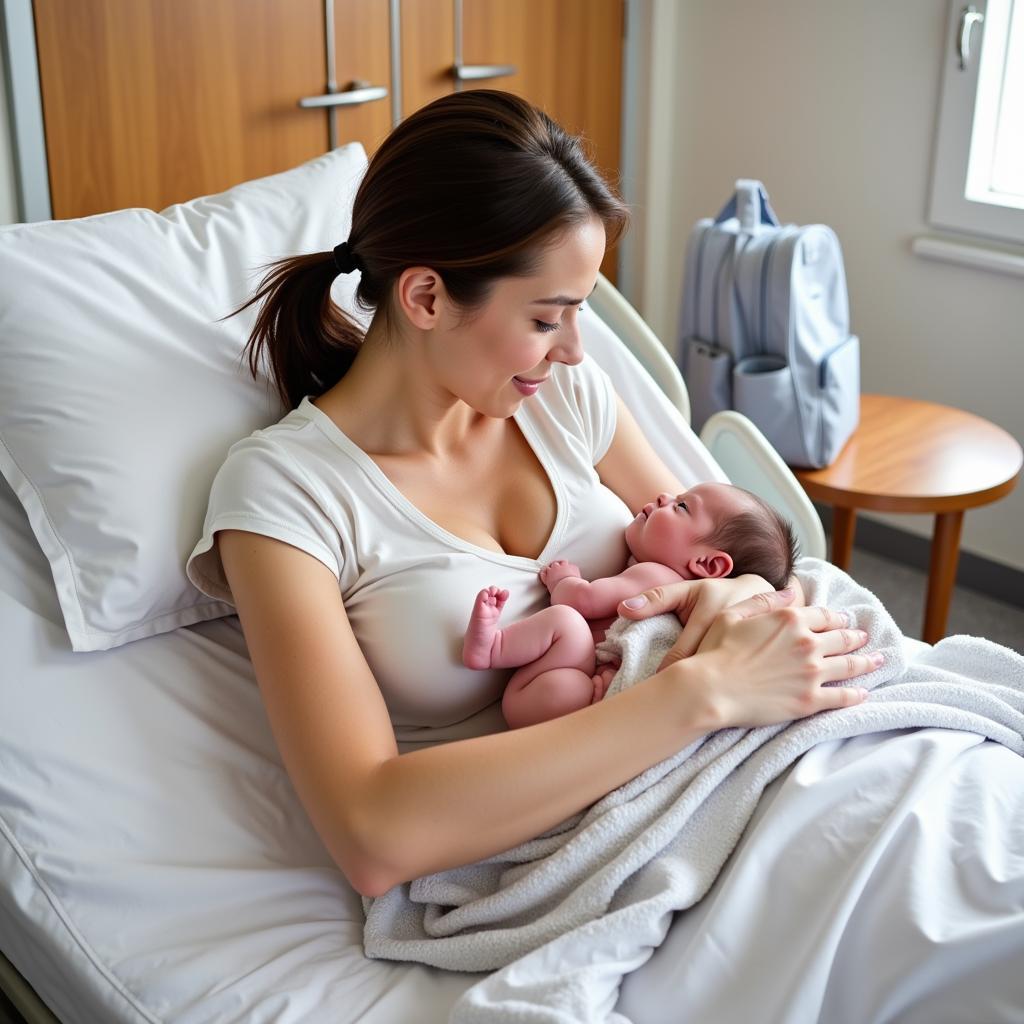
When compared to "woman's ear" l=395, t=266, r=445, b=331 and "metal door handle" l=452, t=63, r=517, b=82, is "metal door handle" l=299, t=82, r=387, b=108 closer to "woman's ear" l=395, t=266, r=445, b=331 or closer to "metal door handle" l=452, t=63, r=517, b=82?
"metal door handle" l=452, t=63, r=517, b=82

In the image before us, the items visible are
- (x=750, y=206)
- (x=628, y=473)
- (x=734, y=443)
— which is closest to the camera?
(x=628, y=473)

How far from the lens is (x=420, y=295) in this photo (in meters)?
1.32

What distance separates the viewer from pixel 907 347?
288 cm

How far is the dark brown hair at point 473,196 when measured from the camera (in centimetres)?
126

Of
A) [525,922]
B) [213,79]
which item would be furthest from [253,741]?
[213,79]

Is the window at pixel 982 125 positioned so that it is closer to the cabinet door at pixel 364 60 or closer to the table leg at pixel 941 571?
the table leg at pixel 941 571

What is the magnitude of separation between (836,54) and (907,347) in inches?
26.0

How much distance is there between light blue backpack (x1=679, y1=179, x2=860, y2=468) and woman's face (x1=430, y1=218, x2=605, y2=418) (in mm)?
995

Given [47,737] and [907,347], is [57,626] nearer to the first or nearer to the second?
[47,737]

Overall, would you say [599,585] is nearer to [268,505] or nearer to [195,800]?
[268,505]

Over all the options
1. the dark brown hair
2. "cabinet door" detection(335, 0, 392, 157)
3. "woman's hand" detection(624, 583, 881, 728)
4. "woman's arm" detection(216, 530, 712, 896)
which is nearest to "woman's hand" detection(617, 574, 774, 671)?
"woman's hand" detection(624, 583, 881, 728)

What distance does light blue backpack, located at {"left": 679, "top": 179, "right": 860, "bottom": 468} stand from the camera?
2.27 m

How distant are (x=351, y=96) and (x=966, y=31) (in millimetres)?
1222

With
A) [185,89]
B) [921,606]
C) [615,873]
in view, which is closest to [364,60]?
[185,89]
